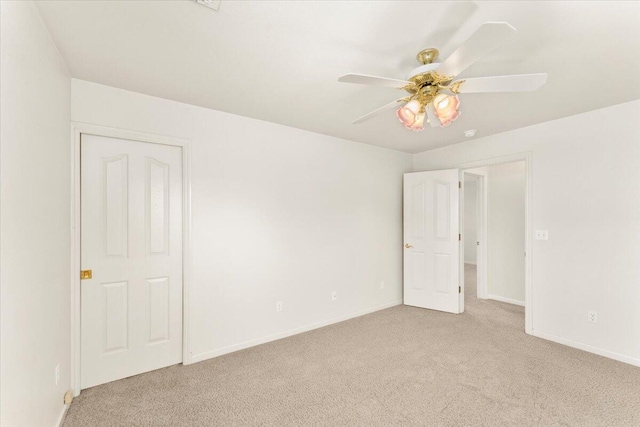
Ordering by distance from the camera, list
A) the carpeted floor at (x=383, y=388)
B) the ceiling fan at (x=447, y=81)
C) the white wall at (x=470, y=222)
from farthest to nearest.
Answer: the white wall at (x=470, y=222) < the carpeted floor at (x=383, y=388) < the ceiling fan at (x=447, y=81)

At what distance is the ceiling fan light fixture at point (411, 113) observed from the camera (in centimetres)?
175

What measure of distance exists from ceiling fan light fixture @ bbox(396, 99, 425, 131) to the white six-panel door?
79.2 inches

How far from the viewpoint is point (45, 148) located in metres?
1.63

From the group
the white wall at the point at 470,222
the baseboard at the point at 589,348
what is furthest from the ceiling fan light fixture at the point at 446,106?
the white wall at the point at 470,222

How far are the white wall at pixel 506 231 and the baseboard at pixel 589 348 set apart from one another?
53.1 inches

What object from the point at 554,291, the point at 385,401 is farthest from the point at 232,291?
the point at 554,291

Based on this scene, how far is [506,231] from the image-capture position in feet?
15.3

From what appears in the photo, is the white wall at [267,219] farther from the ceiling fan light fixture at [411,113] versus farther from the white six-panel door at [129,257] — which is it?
the ceiling fan light fixture at [411,113]

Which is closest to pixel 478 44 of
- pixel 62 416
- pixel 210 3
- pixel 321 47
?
Result: pixel 321 47

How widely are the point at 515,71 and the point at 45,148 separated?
301cm

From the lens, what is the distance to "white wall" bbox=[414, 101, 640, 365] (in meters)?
2.67

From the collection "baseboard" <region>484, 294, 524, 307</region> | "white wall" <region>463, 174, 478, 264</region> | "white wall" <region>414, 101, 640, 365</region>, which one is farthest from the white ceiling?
"white wall" <region>463, 174, 478, 264</region>

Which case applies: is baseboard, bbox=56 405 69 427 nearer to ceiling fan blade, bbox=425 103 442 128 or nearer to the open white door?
ceiling fan blade, bbox=425 103 442 128

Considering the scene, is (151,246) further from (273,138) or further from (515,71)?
(515,71)
